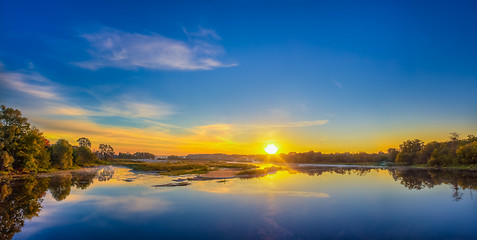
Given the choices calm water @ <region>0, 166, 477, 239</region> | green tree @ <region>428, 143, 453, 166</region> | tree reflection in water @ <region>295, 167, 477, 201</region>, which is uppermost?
green tree @ <region>428, 143, 453, 166</region>

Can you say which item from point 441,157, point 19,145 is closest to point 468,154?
point 441,157

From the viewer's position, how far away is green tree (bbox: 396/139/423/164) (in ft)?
365

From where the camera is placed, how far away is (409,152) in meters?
116

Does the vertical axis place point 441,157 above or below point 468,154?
below

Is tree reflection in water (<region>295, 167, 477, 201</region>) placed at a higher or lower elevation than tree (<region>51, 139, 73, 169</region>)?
lower

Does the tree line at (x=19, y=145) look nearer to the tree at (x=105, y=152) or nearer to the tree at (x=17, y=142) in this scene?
the tree at (x=17, y=142)

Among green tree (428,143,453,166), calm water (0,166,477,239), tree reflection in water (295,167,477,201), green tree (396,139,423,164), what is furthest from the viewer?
green tree (396,139,423,164)

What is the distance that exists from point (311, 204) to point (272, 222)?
739 centimetres

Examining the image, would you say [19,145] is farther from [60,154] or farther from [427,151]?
[427,151]

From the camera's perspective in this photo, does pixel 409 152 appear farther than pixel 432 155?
Yes

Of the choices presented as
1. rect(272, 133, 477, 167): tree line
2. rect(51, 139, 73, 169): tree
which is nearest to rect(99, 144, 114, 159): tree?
rect(51, 139, 73, 169): tree

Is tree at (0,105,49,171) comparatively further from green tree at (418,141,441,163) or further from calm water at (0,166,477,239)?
green tree at (418,141,441,163)

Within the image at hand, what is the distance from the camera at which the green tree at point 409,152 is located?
365ft

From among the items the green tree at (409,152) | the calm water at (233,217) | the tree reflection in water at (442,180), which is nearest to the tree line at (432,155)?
the green tree at (409,152)
